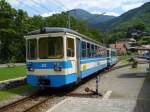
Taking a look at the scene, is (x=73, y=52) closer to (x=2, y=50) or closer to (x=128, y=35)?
(x=2, y=50)

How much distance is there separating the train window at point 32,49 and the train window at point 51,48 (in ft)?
0.93

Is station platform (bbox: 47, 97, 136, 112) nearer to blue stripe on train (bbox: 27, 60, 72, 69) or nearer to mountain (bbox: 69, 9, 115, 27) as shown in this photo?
blue stripe on train (bbox: 27, 60, 72, 69)

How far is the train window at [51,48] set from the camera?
1694 centimetres

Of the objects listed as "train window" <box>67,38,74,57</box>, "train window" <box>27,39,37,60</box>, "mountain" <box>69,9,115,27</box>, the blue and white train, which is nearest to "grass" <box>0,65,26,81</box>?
"train window" <box>27,39,37,60</box>

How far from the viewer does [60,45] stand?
16969 mm

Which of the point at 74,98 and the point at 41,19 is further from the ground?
the point at 41,19

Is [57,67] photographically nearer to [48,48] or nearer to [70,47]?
[48,48]

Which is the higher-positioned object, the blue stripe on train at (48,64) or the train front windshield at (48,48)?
the train front windshield at (48,48)

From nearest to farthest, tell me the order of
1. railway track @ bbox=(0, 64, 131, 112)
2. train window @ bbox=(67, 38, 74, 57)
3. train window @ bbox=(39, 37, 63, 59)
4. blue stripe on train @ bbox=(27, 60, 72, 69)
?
railway track @ bbox=(0, 64, 131, 112) < blue stripe on train @ bbox=(27, 60, 72, 69) < train window @ bbox=(39, 37, 63, 59) < train window @ bbox=(67, 38, 74, 57)

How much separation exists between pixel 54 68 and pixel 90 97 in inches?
77.4

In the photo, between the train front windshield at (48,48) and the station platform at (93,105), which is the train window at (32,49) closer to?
the train front windshield at (48,48)

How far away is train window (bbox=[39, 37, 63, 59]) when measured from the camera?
1694cm

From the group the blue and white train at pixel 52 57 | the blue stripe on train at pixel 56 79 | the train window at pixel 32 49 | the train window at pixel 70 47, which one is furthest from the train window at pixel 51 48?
the blue stripe on train at pixel 56 79

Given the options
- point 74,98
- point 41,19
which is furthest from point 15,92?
point 41,19
